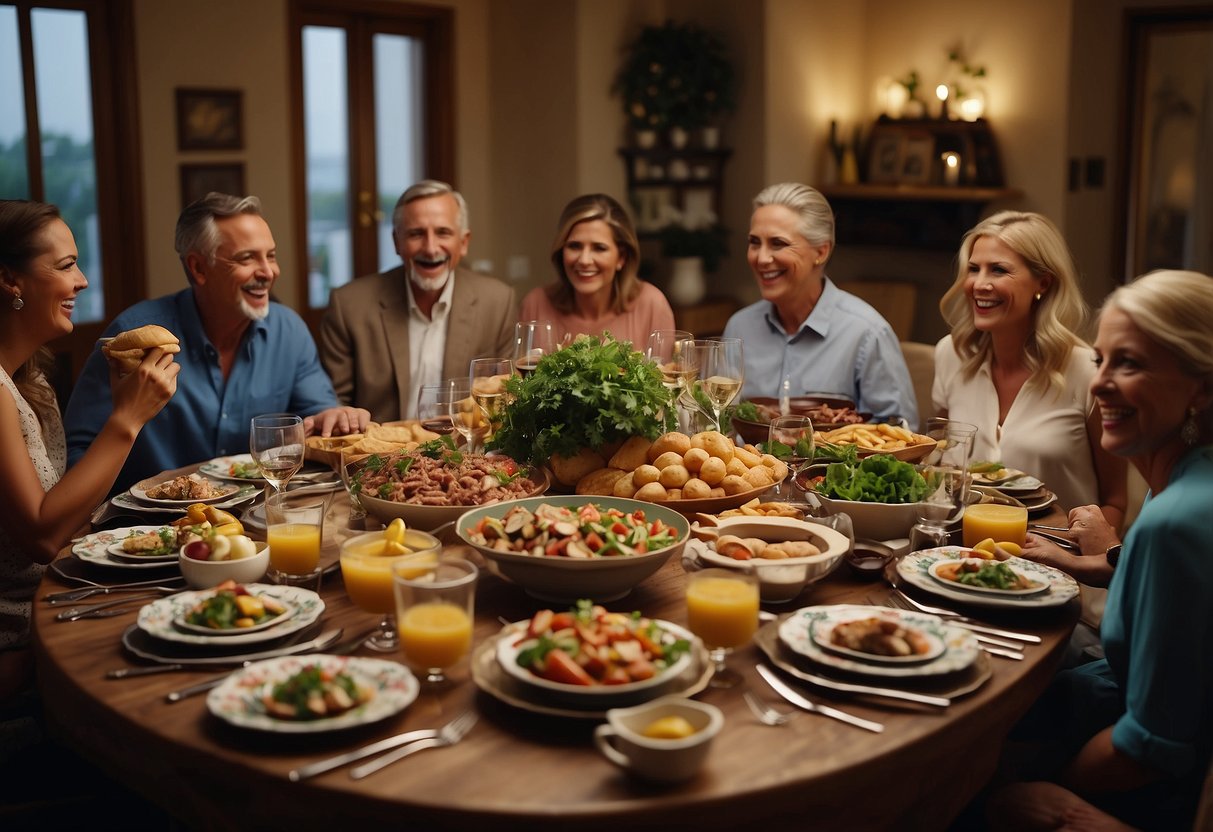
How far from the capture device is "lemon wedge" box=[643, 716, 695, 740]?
4.50ft

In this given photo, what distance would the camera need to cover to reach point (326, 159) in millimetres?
6242

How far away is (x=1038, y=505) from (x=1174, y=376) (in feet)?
2.34

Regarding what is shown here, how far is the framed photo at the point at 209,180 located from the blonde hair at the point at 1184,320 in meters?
4.60

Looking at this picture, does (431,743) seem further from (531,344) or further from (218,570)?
(531,344)

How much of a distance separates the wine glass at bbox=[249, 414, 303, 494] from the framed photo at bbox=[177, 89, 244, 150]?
366cm

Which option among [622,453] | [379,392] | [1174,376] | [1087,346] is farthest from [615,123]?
[1174,376]

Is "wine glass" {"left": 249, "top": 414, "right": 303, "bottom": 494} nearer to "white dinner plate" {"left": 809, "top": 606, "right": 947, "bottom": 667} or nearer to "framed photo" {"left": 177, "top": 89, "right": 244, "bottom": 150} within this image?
"white dinner plate" {"left": 809, "top": 606, "right": 947, "bottom": 667}

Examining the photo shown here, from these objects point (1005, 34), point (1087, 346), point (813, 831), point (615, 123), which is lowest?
point (813, 831)

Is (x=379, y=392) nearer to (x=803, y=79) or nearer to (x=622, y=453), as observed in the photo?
(x=622, y=453)

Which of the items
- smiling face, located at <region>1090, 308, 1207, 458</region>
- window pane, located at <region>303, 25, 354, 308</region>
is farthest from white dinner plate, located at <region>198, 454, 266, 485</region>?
window pane, located at <region>303, 25, 354, 308</region>

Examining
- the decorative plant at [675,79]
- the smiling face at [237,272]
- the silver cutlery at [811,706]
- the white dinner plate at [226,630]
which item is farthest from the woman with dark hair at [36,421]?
the decorative plant at [675,79]

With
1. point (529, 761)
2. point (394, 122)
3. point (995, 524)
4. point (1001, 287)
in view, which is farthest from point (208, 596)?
point (394, 122)

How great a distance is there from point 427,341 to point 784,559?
7.83ft

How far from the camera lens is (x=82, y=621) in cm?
188
